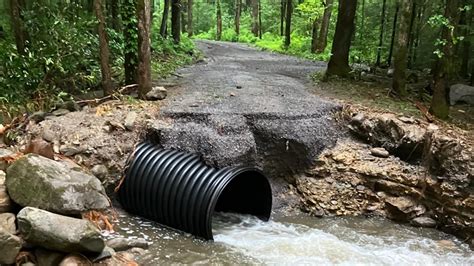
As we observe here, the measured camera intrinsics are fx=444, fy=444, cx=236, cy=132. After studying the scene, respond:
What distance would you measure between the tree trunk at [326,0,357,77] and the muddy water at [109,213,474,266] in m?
5.83

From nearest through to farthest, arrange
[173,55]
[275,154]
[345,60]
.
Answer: [275,154] → [345,60] → [173,55]

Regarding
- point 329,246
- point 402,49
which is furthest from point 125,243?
point 402,49

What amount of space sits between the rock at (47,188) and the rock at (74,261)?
1.84 feet

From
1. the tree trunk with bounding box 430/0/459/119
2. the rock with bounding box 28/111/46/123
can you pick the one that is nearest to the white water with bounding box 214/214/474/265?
the tree trunk with bounding box 430/0/459/119

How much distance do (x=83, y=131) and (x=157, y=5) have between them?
35976 millimetres

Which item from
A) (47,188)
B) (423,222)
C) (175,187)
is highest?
(47,188)

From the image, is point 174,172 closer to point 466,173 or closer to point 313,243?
point 313,243

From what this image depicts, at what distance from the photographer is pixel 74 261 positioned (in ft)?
15.2

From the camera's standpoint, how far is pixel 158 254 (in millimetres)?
5555

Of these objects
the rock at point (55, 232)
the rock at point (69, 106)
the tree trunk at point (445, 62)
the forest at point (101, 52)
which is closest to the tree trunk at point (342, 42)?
the forest at point (101, 52)

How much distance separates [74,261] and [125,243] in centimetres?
93

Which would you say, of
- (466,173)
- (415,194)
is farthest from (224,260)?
(466,173)

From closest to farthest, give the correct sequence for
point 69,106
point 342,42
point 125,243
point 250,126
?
1. point 125,243
2. point 250,126
3. point 69,106
4. point 342,42

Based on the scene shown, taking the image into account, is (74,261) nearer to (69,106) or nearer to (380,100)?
(69,106)
